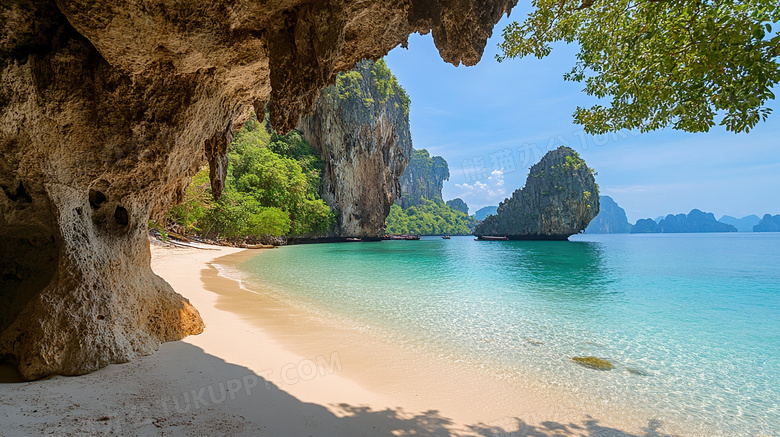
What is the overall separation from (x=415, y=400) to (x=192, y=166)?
4.78m

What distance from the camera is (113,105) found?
344 centimetres

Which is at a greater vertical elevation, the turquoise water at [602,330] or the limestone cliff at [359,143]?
the limestone cliff at [359,143]

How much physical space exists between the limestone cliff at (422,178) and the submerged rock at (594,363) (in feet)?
374

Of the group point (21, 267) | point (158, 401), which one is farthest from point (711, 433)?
point (21, 267)

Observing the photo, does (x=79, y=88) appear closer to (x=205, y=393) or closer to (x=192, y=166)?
(x=192, y=166)

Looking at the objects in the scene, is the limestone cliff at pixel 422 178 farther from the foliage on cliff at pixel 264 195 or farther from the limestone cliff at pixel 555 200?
the foliage on cliff at pixel 264 195

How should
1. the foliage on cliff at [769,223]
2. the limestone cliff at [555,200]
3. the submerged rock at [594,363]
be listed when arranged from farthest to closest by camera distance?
the foliage on cliff at [769,223], the limestone cliff at [555,200], the submerged rock at [594,363]

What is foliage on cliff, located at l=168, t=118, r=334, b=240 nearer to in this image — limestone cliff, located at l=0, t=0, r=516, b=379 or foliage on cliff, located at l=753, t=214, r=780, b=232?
limestone cliff, located at l=0, t=0, r=516, b=379

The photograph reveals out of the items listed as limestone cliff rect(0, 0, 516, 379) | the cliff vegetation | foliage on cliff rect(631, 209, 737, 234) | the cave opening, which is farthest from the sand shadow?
foliage on cliff rect(631, 209, 737, 234)

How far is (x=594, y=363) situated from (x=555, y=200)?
2397 inches

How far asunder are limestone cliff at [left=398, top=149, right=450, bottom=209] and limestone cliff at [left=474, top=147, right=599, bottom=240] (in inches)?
2297

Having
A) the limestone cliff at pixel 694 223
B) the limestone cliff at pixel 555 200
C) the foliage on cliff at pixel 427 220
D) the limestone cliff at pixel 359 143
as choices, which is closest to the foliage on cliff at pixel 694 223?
the limestone cliff at pixel 694 223

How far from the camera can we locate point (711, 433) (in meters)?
3.43

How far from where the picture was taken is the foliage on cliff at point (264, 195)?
2830cm
